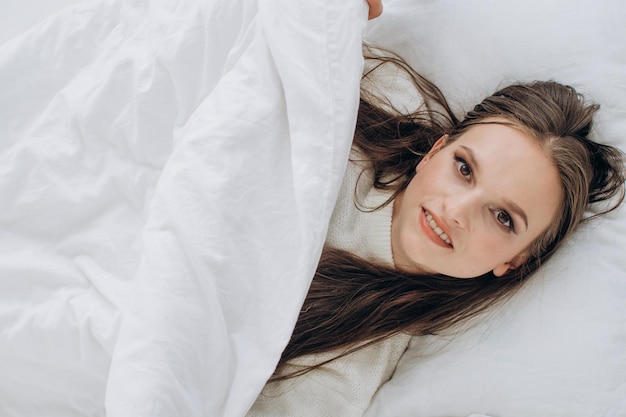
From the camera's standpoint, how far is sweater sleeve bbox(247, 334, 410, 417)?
3.38 feet

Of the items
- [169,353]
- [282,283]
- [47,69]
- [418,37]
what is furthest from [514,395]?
[47,69]

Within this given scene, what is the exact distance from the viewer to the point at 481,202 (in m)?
0.90

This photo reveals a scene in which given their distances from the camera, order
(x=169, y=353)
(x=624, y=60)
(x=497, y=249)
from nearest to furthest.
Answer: (x=169, y=353) < (x=497, y=249) < (x=624, y=60)

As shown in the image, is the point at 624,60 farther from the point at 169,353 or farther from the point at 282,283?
the point at 169,353

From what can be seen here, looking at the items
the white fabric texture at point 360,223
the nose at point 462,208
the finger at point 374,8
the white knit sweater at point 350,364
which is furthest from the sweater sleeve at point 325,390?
the finger at point 374,8

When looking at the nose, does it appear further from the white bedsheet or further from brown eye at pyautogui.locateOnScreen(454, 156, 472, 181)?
the white bedsheet

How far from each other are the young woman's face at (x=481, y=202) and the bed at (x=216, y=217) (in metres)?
0.11

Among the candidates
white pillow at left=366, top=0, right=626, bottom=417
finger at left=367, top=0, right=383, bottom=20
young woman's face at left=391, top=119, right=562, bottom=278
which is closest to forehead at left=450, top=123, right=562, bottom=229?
young woman's face at left=391, top=119, right=562, bottom=278

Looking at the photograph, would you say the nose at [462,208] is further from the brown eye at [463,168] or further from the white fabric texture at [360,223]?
the white fabric texture at [360,223]

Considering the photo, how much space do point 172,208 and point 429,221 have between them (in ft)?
1.19

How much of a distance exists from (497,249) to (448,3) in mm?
447

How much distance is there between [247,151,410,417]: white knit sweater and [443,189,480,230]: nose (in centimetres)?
17

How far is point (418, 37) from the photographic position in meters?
1.13

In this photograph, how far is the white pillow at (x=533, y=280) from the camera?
0.92 meters
